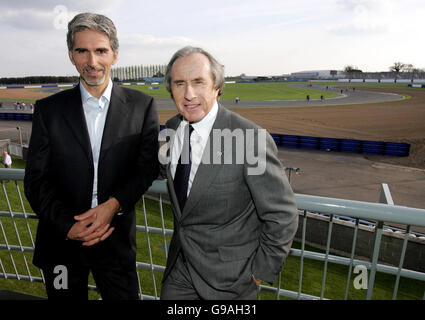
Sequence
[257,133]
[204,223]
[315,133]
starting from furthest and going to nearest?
1. [315,133]
2. [204,223]
3. [257,133]

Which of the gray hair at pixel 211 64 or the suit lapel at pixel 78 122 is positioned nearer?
the gray hair at pixel 211 64

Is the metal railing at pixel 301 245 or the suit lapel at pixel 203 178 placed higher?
the suit lapel at pixel 203 178

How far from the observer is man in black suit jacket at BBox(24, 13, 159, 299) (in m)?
2.12

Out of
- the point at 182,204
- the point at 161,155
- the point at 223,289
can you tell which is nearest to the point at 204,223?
the point at 182,204

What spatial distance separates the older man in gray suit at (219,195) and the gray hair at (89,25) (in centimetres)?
54

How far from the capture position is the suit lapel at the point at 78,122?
2.13 m

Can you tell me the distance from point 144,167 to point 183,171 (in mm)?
414

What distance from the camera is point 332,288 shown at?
20.7 feet

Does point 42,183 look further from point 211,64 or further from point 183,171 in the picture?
point 211,64

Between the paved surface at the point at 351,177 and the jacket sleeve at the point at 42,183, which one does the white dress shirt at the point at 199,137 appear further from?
the paved surface at the point at 351,177

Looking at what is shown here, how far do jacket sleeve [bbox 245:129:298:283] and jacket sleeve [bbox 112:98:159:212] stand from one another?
2.72ft

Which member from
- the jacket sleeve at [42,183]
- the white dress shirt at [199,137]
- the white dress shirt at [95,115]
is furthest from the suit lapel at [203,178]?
the jacket sleeve at [42,183]

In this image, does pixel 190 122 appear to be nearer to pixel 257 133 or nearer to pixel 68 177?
pixel 257 133
